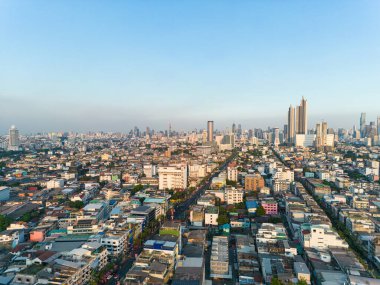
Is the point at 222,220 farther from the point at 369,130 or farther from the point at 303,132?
the point at 369,130

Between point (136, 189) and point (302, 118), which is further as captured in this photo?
point (302, 118)

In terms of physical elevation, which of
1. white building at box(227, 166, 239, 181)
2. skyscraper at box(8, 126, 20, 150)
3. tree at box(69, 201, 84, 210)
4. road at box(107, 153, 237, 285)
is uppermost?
skyscraper at box(8, 126, 20, 150)

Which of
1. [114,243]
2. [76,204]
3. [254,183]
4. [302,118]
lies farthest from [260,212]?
[302,118]

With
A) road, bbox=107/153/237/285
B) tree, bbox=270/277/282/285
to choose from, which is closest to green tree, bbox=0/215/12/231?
road, bbox=107/153/237/285

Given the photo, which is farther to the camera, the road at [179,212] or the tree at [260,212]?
the tree at [260,212]

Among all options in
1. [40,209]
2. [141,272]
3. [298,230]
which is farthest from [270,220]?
[40,209]

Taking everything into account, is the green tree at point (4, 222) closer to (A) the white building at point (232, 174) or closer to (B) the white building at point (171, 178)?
(B) the white building at point (171, 178)

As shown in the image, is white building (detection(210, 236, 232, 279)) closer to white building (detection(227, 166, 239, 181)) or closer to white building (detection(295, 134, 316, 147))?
white building (detection(227, 166, 239, 181))

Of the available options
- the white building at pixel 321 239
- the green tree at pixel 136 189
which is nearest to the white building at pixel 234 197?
the green tree at pixel 136 189
